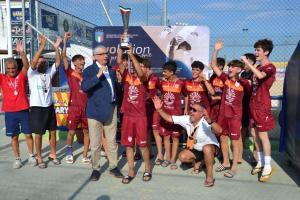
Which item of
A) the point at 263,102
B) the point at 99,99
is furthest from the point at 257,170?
the point at 99,99

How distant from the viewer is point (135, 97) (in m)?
4.75

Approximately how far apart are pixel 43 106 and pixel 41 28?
3.72 m

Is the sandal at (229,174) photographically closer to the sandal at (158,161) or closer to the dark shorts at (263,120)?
the dark shorts at (263,120)

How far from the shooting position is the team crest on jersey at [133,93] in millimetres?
4754

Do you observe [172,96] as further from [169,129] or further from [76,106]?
[76,106]

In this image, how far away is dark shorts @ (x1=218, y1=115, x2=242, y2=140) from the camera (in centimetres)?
509

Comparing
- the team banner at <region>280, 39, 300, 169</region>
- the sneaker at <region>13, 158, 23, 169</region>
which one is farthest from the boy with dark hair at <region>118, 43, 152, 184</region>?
the team banner at <region>280, 39, 300, 169</region>

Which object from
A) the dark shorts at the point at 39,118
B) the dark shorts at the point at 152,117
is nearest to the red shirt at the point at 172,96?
the dark shorts at the point at 152,117

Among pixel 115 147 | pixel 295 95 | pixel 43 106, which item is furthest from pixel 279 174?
pixel 43 106

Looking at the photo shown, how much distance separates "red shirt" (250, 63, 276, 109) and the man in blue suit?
202 centimetres

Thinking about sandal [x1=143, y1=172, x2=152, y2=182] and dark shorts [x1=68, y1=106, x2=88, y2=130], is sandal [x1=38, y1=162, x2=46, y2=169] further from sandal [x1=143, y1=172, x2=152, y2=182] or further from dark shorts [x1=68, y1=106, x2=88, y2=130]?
sandal [x1=143, y1=172, x2=152, y2=182]

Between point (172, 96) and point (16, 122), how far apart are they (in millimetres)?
2493

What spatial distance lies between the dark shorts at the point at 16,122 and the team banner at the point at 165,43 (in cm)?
245

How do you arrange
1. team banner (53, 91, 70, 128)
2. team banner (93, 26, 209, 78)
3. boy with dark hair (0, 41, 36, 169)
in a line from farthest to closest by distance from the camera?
team banner (53, 91, 70, 128) < team banner (93, 26, 209, 78) < boy with dark hair (0, 41, 36, 169)
